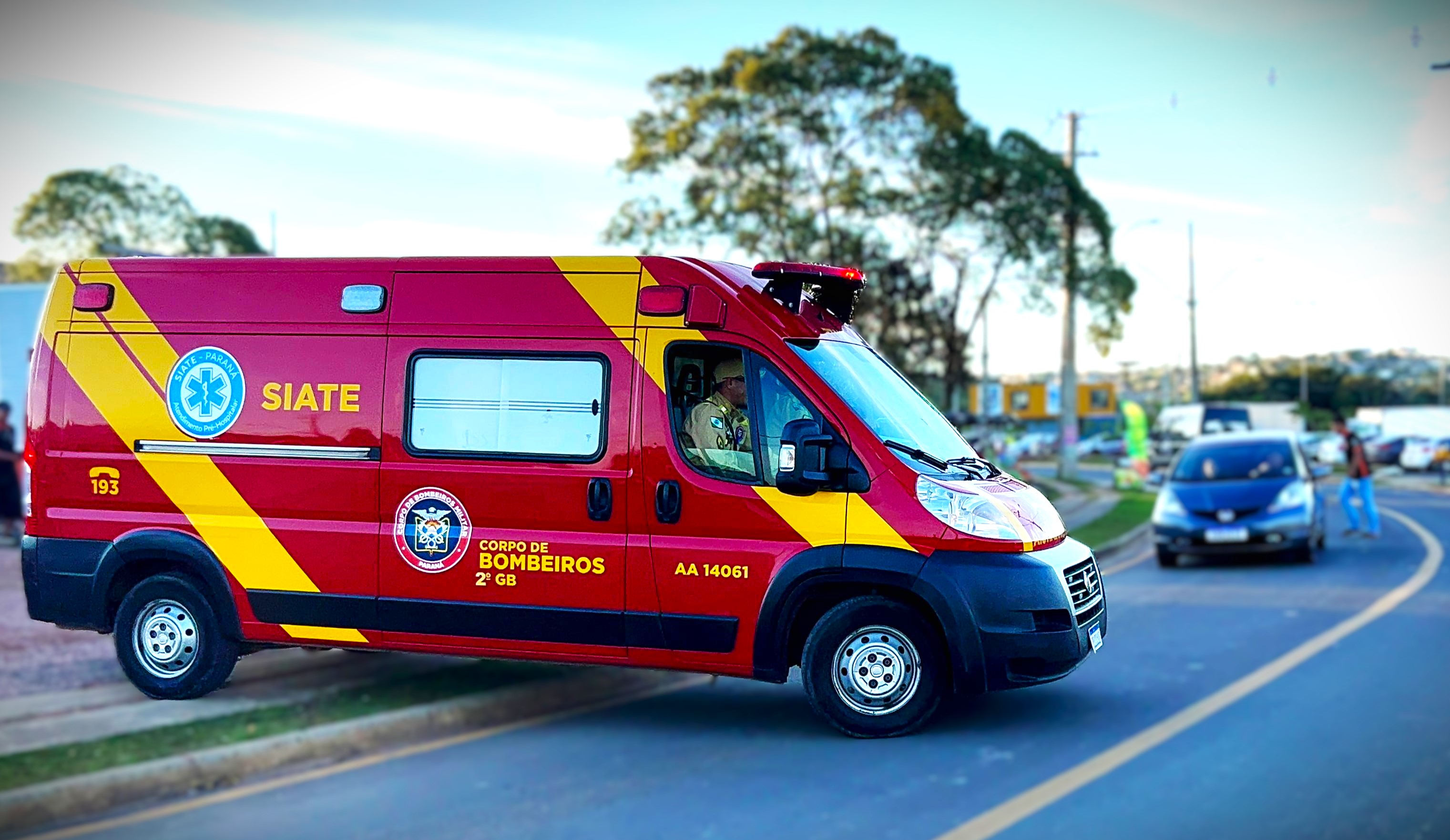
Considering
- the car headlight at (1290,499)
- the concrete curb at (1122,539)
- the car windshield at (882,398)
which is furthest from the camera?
the car headlight at (1290,499)

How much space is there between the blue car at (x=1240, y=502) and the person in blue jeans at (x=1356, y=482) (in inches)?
201

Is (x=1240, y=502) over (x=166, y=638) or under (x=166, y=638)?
under

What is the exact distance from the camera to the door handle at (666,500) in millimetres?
3760

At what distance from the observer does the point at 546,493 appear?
147 inches

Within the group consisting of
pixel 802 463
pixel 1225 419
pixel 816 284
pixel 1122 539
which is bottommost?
pixel 1122 539

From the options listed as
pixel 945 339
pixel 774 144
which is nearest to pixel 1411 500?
pixel 774 144

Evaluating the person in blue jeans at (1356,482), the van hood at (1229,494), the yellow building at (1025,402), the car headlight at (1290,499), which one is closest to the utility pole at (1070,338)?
the yellow building at (1025,402)

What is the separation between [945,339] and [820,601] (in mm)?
6305

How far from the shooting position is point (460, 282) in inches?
159

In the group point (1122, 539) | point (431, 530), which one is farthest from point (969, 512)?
point (1122, 539)

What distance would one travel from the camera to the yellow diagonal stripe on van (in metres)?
3.94

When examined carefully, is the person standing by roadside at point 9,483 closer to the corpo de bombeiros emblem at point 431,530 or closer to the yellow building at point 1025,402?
the corpo de bombeiros emblem at point 431,530

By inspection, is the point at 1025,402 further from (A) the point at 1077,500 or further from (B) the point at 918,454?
(B) the point at 918,454

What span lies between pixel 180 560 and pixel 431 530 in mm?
846
